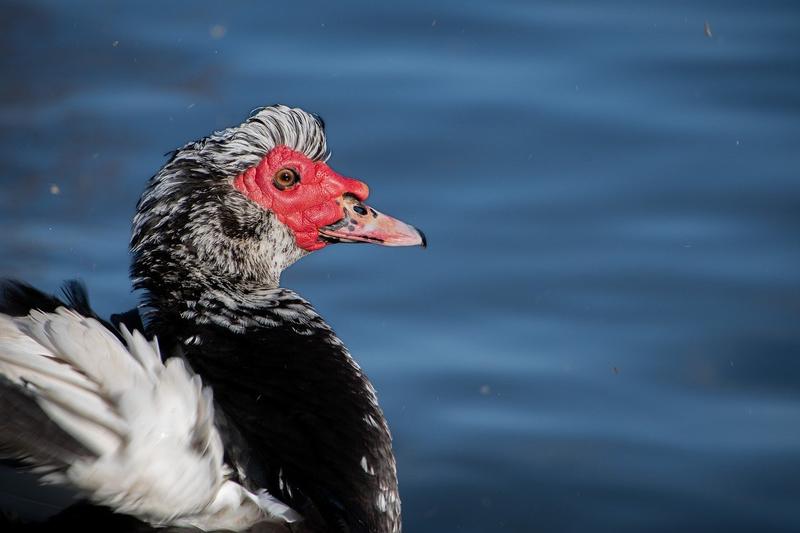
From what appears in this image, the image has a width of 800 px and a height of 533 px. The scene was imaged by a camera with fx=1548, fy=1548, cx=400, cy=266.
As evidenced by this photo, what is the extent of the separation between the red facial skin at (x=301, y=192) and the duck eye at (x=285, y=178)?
1 cm

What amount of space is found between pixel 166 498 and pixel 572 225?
3431 millimetres

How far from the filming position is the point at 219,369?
14.8ft

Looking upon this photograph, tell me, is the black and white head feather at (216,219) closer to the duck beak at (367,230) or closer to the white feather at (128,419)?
the duck beak at (367,230)

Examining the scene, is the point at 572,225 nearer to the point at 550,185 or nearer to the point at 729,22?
the point at 550,185

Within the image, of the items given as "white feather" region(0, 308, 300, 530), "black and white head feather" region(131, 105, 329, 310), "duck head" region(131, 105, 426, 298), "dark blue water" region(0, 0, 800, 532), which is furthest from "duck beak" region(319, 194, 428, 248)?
"white feather" region(0, 308, 300, 530)

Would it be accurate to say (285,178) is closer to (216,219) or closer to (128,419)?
(216,219)

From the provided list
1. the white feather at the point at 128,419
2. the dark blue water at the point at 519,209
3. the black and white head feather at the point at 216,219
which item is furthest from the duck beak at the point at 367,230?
the white feather at the point at 128,419

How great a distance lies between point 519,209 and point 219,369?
264cm

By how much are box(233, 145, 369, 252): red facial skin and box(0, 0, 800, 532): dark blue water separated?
871 millimetres

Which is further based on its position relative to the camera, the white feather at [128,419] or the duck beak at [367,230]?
the duck beak at [367,230]

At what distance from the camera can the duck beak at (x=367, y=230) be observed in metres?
5.18

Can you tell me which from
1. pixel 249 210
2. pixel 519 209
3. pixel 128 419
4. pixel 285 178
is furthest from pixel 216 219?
pixel 519 209

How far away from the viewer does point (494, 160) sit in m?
7.20

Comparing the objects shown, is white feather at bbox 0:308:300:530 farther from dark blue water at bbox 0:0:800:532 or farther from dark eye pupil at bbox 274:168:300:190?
dark eye pupil at bbox 274:168:300:190
